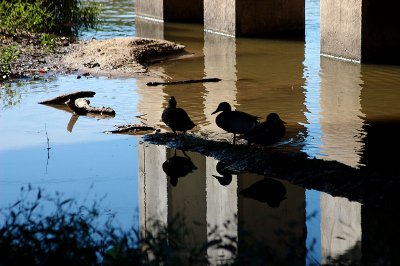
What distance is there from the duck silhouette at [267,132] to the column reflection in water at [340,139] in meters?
0.59

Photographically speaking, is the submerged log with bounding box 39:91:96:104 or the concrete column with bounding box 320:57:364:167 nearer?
the concrete column with bounding box 320:57:364:167

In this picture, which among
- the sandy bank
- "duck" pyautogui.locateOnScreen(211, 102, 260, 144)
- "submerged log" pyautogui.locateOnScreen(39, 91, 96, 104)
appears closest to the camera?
"duck" pyautogui.locateOnScreen(211, 102, 260, 144)

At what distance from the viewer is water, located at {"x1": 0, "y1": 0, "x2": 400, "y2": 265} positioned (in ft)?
23.6

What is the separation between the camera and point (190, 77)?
48.9ft

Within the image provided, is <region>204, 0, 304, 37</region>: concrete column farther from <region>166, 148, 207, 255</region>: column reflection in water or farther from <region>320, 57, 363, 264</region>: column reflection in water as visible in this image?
<region>166, 148, 207, 255</region>: column reflection in water

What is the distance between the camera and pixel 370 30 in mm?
15914

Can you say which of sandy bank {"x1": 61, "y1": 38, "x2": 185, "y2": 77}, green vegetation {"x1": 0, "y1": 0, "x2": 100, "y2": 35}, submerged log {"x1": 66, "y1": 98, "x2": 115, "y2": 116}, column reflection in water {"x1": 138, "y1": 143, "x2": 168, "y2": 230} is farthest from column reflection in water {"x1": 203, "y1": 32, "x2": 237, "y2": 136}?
green vegetation {"x1": 0, "y1": 0, "x2": 100, "y2": 35}

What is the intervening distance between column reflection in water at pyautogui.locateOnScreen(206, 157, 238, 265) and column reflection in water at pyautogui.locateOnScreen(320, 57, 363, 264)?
30.2 inches

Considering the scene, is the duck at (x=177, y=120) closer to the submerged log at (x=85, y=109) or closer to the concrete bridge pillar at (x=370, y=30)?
the submerged log at (x=85, y=109)

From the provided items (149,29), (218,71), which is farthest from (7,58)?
(149,29)

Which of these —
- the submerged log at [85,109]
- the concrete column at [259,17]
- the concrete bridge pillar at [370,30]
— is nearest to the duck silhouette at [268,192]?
the submerged log at [85,109]

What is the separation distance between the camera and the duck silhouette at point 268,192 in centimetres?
793

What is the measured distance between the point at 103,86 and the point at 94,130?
10.5 feet

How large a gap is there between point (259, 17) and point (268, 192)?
43.4ft
